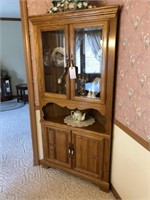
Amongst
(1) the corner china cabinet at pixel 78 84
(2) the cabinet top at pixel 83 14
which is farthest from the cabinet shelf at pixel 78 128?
(2) the cabinet top at pixel 83 14

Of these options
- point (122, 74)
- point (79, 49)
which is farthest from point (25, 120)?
point (122, 74)

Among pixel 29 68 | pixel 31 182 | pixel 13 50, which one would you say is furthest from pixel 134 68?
pixel 13 50

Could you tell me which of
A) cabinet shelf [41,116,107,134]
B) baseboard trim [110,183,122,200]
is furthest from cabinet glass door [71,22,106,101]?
baseboard trim [110,183,122,200]

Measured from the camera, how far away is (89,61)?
70.4 inches

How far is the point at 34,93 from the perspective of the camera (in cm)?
216

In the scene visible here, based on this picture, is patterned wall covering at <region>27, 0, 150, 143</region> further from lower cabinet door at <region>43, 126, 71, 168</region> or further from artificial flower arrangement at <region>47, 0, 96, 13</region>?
Answer: lower cabinet door at <region>43, 126, 71, 168</region>

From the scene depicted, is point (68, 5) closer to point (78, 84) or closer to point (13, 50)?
point (78, 84)

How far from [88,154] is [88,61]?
3.09 feet

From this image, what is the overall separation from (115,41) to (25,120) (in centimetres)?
281

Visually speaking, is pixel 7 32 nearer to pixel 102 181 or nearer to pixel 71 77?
pixel 71 77

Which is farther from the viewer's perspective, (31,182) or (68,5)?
(31,182)

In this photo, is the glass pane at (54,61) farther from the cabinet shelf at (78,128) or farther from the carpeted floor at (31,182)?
the carpeted floor at (31,182)

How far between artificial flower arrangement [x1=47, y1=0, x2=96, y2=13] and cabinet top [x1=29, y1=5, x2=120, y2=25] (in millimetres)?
71

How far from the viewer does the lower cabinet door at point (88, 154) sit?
1.89 metres
